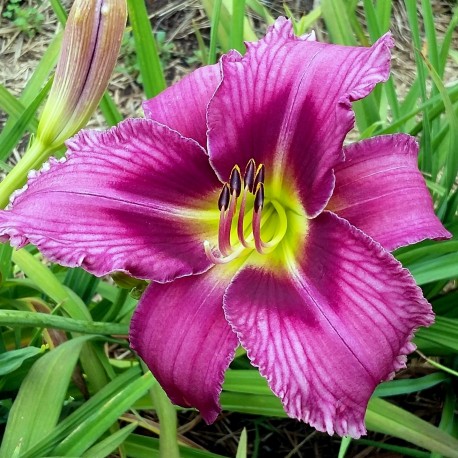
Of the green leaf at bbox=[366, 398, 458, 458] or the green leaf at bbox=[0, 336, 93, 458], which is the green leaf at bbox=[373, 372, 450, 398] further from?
the green leaf at bbox=[0, 336, 93, 458]

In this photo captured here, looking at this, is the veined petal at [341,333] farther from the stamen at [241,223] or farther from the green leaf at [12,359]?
the green leaf at [12,359]

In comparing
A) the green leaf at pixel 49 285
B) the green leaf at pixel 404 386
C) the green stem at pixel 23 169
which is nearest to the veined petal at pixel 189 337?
the green stem at pixel 23 169

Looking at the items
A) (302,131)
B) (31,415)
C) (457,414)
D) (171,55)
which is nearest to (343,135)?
(302,131)

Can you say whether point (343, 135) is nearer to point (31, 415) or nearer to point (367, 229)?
point (367, 229)

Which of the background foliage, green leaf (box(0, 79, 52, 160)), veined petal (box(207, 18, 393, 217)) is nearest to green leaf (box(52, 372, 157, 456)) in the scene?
the background foliage

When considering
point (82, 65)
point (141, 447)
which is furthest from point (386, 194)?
point (141, 447)
